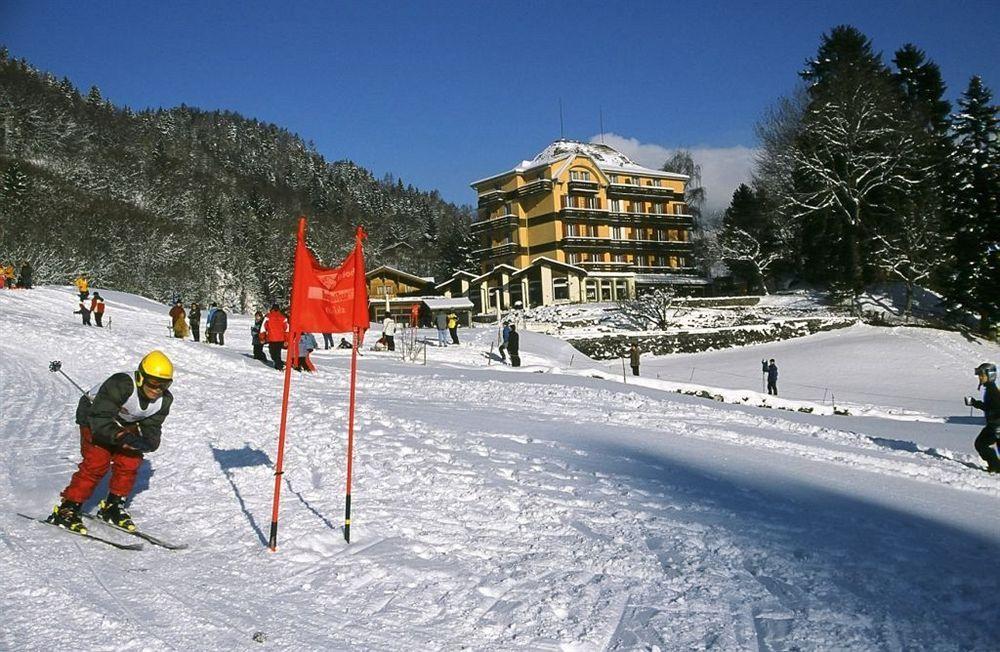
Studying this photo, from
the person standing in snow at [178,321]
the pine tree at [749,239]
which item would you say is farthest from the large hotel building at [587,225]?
the person standing in snow at [178,321]

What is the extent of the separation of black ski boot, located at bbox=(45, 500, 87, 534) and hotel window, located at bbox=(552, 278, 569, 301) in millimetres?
52578

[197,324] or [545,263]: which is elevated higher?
[545,263]

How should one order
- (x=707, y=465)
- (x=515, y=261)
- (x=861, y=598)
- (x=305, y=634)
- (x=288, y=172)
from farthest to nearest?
1. (x=288, y=172)
2. (x=515, y=261)
3. (x=707, y=465)
4. (x=861, y=598)
5. (x=305, y=634)

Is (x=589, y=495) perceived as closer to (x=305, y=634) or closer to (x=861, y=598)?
(x=861, y=598)

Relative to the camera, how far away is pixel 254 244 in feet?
268

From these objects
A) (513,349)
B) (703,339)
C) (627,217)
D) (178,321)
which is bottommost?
(513,349)

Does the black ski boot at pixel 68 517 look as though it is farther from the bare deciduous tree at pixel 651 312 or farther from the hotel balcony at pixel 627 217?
the hotel balcony at pixel 627 217

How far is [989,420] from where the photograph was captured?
35.9 ft

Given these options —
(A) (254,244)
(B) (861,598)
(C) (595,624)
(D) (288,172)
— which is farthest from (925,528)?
(D) (288,172)

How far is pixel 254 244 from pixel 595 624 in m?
82.7

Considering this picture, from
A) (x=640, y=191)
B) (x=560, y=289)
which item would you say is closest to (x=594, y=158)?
(x=640, y=191)

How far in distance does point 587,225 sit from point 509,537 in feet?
200

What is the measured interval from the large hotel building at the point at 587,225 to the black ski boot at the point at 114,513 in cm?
5248

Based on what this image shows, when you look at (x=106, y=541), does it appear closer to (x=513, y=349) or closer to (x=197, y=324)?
(x=513, y=349)
